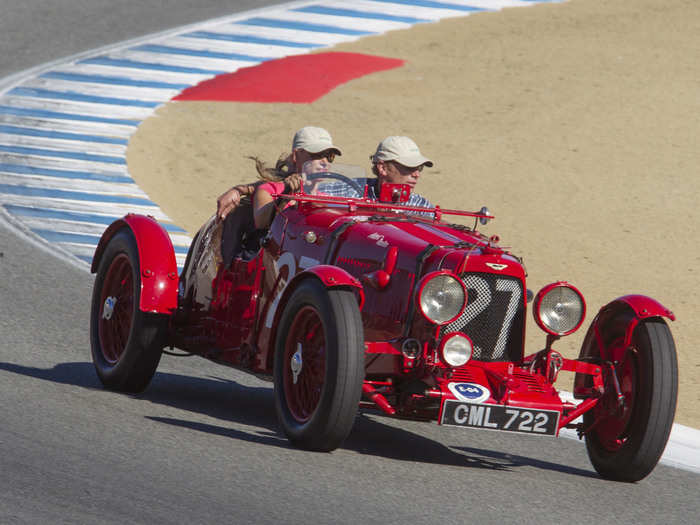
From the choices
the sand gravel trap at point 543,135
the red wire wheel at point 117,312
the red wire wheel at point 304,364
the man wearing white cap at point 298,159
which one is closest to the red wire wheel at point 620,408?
the red wire wheel at point 304,364

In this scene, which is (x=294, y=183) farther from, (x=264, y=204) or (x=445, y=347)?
(x=445, y=347)

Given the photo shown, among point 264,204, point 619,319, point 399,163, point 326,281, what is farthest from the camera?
point 399,163

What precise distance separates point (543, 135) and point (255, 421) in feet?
37.9

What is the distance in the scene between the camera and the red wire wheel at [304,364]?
21.1 feet

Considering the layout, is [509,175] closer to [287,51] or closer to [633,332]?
[287,51]

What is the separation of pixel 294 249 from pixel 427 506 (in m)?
1.94

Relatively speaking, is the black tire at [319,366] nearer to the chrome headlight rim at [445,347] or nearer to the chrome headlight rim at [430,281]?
the chrome headlight rim at [430,281]

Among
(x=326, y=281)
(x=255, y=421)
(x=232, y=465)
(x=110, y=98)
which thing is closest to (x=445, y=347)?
(x=326, y=281)

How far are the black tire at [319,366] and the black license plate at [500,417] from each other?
472 millimetres

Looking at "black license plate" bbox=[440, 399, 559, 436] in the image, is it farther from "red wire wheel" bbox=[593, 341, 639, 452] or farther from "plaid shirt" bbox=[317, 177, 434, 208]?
"plaid shirt" bbox=[317, 177, 434, 208]

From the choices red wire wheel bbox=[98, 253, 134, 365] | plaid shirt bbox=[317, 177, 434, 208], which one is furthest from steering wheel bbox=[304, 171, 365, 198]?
red wire wheel bbox=[98, 253, 134, 365]

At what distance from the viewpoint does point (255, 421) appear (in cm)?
729

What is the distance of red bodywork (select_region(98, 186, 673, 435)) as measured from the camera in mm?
6340

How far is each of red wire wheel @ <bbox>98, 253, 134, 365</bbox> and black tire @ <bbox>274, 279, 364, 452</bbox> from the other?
1.67m
